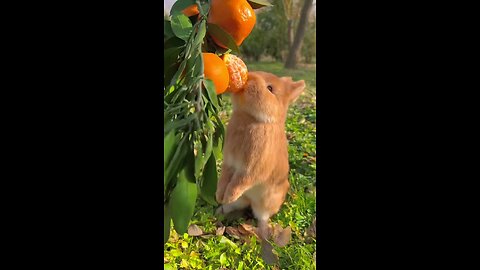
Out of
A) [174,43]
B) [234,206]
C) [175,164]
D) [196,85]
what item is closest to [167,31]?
[174,43]

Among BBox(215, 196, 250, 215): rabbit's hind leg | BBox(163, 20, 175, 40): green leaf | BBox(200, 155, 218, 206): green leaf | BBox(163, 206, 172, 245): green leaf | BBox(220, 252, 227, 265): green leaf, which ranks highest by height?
BBox(163, 20, 175, 40): green leaf

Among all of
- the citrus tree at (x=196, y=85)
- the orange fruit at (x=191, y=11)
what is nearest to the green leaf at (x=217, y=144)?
the citrus tree at (x=196, y=85)

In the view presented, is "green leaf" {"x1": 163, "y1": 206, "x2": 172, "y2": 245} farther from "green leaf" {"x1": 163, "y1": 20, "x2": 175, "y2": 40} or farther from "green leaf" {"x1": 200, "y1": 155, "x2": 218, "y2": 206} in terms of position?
"green leaf" {"x1": 163, "y1": 20, "x2": 175, "y2": 40}

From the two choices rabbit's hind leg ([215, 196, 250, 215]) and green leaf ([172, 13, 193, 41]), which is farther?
rabbit's hind leg ([215, 196, 250, 215])

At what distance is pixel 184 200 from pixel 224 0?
34cm

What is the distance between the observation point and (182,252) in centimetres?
104

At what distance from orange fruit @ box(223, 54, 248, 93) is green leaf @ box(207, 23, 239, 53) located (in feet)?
0.09

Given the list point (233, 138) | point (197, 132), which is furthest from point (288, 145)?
point (197, 132)

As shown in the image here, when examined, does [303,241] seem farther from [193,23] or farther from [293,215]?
[193,23]

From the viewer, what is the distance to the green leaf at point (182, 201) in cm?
93

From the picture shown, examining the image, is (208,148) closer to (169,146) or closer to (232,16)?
(169,146)

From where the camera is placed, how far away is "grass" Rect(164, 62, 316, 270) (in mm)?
1042

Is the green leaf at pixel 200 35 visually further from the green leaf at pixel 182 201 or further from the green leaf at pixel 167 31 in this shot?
the green leaf at pixel 182 201

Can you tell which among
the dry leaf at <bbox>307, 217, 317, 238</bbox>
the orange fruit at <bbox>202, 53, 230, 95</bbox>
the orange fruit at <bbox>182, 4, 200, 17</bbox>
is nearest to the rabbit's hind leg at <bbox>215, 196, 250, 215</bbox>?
the dry leaf at <bbox>307, 217, 317, 238</bbox>
